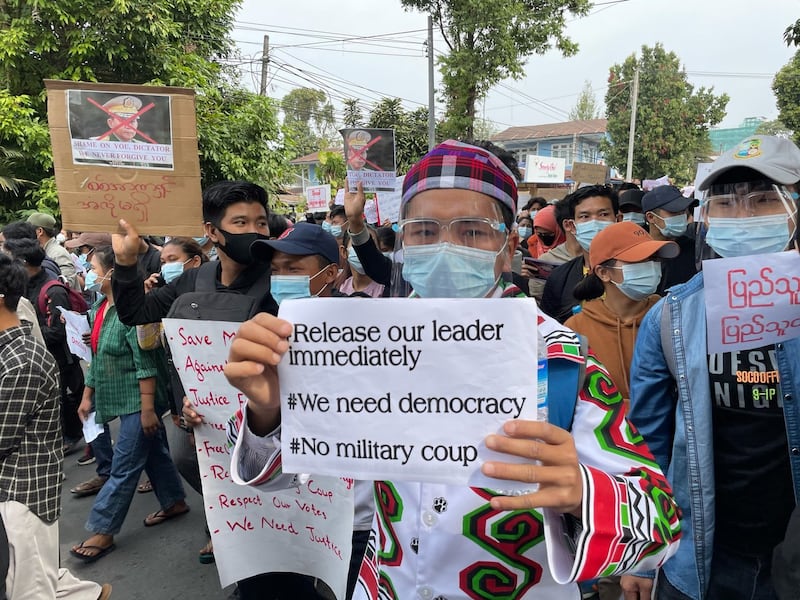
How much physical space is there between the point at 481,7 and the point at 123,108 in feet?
65.3

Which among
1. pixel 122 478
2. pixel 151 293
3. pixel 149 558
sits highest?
pixel 151 293

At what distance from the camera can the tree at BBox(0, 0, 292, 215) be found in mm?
11672

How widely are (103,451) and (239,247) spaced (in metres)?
2.85

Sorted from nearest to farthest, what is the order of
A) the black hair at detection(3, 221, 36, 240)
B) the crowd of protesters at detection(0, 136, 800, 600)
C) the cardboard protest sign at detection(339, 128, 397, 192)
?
the crowd of protesters at detection(0, 136, 800, 600)
the cardboard protest sign at detection(339, 128, 397, 192)
the black hair at detection(3, 221, 36, 240)

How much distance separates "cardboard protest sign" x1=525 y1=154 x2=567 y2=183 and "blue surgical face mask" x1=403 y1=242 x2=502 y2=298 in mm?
15313

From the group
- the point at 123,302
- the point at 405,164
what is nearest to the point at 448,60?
the point at 405,164

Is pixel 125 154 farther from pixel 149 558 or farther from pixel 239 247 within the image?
pixel 149 558

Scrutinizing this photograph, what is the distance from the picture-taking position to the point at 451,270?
1.33 metres

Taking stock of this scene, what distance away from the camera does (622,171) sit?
3944 cm

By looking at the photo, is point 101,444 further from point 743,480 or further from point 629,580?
point 743,480

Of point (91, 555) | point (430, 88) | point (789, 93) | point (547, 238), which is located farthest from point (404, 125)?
point (91, 555)

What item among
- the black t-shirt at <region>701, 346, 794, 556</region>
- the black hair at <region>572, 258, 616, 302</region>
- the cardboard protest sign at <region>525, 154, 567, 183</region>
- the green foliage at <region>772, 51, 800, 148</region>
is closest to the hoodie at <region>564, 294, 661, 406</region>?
the black hair at <region>572, 258, 616, 302</region>

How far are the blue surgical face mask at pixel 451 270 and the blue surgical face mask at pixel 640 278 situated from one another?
5.48 ft

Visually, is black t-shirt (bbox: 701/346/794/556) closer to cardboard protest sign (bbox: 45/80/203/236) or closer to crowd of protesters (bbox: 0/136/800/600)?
crowd of protesters (bbox: 0/136/800/600)
